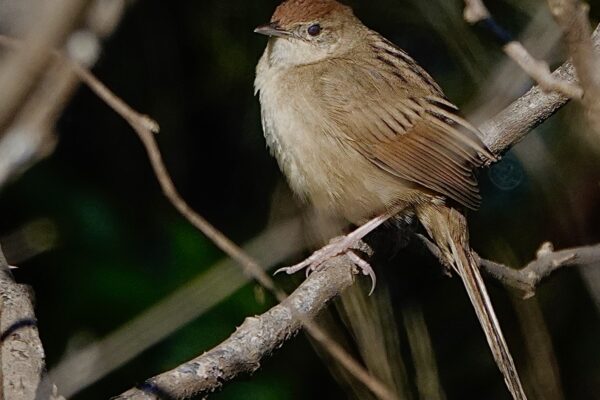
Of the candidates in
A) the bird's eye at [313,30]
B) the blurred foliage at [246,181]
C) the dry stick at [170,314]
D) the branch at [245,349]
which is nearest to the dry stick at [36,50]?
the branch at [245,349]

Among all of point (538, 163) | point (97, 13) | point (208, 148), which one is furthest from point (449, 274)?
point (97, 13)

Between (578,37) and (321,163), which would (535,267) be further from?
(578,37)

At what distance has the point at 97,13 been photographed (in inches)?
46.3

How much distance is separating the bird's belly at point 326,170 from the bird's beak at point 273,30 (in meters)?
0.30

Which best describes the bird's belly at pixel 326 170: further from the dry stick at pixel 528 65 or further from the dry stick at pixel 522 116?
the dry stick at pixel 528 65

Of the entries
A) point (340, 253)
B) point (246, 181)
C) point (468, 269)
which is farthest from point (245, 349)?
point (246, 181)

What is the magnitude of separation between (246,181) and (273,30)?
3.76ft

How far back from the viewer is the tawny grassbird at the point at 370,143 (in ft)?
11.7

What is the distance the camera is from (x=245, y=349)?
264 cm

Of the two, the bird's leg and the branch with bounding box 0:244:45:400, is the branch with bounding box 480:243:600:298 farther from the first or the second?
the branch with bounding box 0:244:45:400

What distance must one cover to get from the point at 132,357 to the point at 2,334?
158 cm

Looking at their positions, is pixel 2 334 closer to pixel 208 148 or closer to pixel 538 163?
pixel 208 148

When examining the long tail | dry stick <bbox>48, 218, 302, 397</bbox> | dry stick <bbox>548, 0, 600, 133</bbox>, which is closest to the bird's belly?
the long tail

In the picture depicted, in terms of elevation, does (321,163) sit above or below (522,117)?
above
